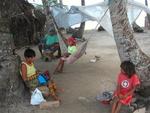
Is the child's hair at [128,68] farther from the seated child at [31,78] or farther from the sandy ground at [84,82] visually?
the seated child at [31,78]

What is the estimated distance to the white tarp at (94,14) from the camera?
10.3m

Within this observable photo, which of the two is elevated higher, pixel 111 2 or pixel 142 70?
pixel 111 2

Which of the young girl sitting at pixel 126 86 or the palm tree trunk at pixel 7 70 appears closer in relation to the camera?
the young girl sitting at pixel 126 86

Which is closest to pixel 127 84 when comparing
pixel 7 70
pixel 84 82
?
pixel 7 70

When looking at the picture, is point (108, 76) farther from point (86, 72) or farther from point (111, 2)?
point (111, 2)

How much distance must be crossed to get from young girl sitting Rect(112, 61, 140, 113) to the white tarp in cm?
369

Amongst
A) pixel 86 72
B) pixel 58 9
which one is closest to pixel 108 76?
pixel 86 72

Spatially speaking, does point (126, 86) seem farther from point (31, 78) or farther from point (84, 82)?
point (84, 82)

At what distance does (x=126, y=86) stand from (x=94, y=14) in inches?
228

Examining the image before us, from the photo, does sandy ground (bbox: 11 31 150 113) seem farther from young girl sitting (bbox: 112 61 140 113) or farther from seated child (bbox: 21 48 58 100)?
young girl sitting (bbox: 112 61 140 113)

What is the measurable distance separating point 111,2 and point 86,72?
9.96 feet

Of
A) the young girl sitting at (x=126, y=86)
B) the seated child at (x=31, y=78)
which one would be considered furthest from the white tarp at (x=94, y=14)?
the young girl sitting at (x=126, y=86)

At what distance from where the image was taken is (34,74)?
709cm

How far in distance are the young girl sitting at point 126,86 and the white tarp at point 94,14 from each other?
145 inches
